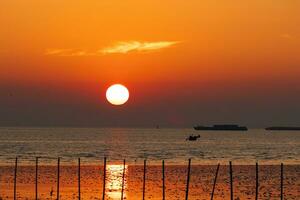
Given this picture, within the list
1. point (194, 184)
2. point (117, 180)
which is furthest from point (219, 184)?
point (117, 180)

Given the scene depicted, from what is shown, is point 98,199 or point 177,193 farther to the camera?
point 177,193

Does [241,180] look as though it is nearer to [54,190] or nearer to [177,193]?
[177,193]

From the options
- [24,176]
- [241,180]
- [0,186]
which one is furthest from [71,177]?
[241,180]

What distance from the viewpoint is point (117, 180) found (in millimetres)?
54281

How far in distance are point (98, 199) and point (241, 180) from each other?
59.6 ft

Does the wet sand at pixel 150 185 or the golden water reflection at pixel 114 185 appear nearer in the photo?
the golden water reflection at pixel 114 185

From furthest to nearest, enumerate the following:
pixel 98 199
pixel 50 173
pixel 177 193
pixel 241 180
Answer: pixel 50 173 → pixel 241 180 → pixel 177 193 → pixel 98 199

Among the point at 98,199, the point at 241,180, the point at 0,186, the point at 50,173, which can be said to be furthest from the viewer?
the point at 50,173

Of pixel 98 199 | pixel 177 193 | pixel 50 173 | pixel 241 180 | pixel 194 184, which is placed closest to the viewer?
pixel 98 199

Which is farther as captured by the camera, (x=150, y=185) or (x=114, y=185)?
(x=150, y=185)

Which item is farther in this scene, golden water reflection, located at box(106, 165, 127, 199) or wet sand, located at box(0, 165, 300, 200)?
wet sand, located at box(0, 165, 300, 200)

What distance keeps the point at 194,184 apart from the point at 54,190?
11821 millimetres

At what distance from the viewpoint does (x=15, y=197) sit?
41594 mm

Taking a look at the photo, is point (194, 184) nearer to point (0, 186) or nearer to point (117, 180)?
point (117, 180)
